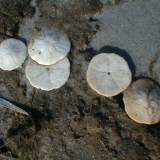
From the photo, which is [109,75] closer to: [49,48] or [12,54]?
[49,48]

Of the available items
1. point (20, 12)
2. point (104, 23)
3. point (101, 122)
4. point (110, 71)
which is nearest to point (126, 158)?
point (101, 122)

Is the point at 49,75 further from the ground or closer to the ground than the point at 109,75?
closer to the ground

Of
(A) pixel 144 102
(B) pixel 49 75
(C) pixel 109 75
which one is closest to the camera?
(A) pixel 144 102

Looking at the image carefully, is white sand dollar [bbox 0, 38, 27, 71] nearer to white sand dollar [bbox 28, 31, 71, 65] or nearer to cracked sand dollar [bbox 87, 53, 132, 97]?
white sand dollar [bbox 28, 31, 71, 65]

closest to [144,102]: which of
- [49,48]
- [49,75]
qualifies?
[49,75]

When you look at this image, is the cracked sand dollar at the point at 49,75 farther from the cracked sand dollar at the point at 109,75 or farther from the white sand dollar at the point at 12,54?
the cracked sand dollar at the point at 109,75

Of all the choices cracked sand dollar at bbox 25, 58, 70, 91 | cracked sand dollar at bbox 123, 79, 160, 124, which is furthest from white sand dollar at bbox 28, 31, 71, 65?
cracked sand dollar at bbox 123, 79, 160, 124
